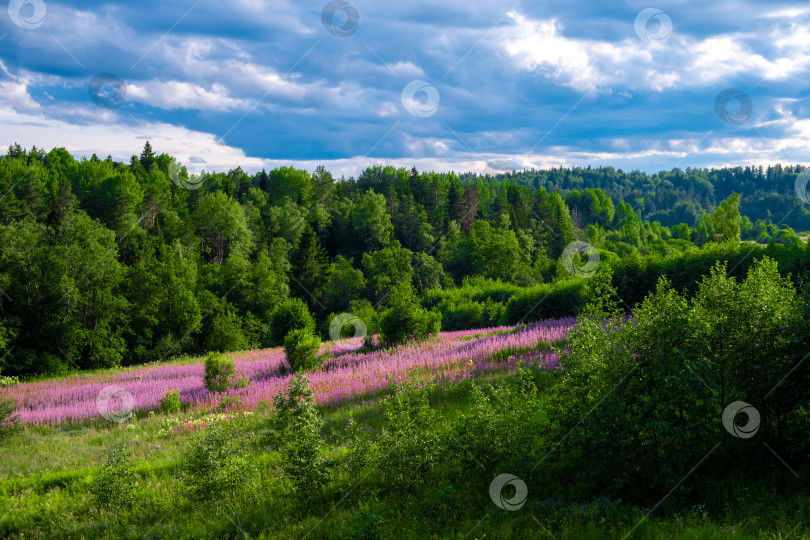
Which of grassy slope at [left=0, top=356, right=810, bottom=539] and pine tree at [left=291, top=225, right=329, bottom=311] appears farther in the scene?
pine tree at [left=291, top=225, right=329, bottom=311]

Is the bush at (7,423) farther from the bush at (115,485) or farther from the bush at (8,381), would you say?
the bush at (8,381)

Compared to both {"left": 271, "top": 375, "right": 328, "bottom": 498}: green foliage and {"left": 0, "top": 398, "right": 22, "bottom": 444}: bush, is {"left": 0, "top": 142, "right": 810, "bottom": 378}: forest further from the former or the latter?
{"left": 0, "top": 398, "right": 22, "bottom": 444}: bush

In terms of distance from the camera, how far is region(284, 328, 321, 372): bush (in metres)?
18.3

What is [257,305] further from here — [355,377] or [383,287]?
[355,377]

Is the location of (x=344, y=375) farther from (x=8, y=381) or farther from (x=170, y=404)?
(x=8, y=381)

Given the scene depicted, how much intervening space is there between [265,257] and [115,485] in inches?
2229

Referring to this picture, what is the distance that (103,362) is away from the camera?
41.0 metres

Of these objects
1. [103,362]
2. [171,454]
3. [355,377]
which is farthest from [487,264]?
[171,454]

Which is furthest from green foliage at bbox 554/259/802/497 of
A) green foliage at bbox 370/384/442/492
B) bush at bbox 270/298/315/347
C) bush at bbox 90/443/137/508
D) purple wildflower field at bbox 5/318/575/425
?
bush at bbox 270/298/315/347

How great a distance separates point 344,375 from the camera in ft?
53.7

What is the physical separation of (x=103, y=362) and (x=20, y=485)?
35.4 m

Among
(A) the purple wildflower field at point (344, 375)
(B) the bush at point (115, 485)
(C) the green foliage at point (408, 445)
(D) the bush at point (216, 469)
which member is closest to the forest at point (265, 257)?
(A) the purple wildflower field at point (344, 375)

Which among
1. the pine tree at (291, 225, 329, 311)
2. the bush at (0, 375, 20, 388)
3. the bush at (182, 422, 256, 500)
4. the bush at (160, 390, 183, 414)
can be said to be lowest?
the bush at (0, 375, 20, 388)

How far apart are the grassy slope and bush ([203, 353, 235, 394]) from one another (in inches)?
199
